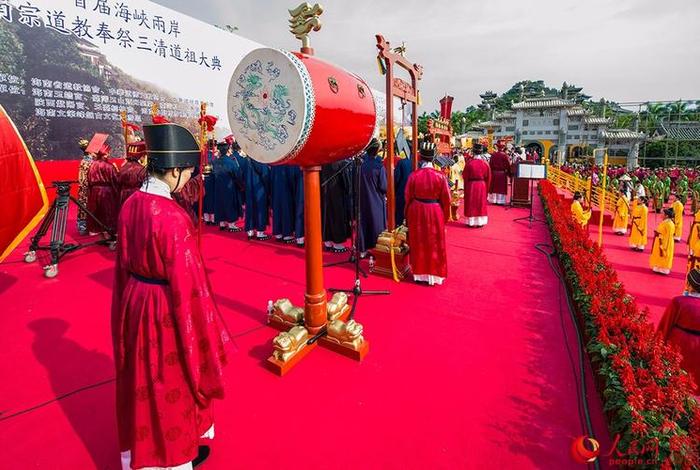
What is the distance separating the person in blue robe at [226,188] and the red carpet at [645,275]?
23.5 ft

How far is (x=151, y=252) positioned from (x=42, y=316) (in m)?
3.24

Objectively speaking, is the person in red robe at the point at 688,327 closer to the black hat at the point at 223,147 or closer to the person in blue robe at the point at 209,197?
the black hat at the point at 223,147

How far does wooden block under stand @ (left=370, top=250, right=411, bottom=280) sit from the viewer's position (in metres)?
4.77

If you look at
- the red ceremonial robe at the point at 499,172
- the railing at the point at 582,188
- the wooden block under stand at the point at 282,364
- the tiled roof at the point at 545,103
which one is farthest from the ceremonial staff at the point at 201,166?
the tiled roof at the point at 545,103

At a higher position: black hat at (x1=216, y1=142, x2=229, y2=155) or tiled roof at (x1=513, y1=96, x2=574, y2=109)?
tiled roof at (x1=513, y1=96, x2=574, y2=109)

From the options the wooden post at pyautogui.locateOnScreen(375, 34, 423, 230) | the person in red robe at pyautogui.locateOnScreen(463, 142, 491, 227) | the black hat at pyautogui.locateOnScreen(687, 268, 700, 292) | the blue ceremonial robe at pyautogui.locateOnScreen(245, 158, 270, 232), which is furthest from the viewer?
the person in red robe at pyautogui.locateOnScreen(463, 142, 491, 227)

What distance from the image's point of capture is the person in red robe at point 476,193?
26.3 ft

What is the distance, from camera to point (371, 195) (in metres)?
6.11

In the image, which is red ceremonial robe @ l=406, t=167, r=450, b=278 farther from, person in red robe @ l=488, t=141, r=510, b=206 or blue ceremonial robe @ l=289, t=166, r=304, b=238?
person in red robe @ l=488, t=141, r=510, b=206

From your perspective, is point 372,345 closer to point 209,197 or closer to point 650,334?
point 650,334

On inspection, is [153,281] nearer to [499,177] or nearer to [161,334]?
[161,334]

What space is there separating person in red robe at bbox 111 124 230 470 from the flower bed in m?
2.12

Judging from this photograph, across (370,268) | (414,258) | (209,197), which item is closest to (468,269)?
(414,258)

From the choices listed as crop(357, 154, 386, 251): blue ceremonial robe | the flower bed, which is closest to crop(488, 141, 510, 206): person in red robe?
crop(357, 154, 386, 251): blue ceremonial robe
